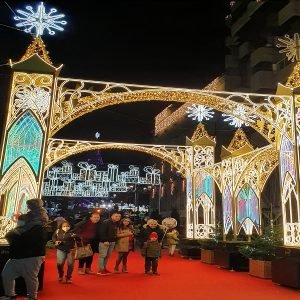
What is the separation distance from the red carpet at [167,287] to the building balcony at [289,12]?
16.1 metres

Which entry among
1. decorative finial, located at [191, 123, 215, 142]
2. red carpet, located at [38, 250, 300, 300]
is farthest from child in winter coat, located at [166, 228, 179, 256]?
red carpet, located at [38, 250, 300, 300]

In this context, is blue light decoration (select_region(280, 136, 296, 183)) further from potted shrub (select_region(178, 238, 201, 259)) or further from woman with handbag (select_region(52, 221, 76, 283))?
potted shrub (select_region(178, 238, 201, 259))

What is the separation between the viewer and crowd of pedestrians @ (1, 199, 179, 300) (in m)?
4.50

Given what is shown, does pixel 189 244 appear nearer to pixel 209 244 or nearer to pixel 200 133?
pixel 209 244

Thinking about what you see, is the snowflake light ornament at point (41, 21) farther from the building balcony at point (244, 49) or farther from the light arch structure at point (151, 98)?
the building balcony at point (244, 49)

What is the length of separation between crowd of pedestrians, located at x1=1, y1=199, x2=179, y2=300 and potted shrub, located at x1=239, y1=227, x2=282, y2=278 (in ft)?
7.46

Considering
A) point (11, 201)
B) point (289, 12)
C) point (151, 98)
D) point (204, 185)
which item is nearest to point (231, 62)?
point (289, 12)

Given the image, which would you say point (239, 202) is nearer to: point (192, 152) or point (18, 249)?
point (192, 152)

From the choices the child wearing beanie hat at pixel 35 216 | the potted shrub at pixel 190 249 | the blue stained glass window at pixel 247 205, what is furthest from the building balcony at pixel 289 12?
the child wearing beanie hat at pixel 35 216

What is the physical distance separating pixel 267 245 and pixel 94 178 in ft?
49.8

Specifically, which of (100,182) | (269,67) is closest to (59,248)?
(100,182)

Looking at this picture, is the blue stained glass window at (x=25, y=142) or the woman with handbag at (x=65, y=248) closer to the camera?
the blue stained glass window at (x=25, y=142)

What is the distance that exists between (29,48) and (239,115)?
472cm

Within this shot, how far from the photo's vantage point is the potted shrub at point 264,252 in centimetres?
865
